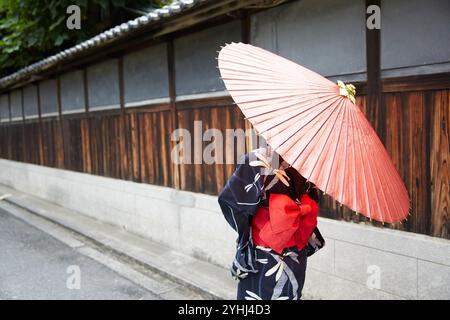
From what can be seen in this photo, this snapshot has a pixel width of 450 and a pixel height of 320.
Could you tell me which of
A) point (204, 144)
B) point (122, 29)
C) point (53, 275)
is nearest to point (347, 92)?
point (204, 144)

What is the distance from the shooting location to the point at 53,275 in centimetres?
618

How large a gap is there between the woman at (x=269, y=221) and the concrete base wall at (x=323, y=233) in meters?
1.48

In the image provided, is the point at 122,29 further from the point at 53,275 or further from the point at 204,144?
the point at 53,275

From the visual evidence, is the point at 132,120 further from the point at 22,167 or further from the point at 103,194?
the point at 22,167

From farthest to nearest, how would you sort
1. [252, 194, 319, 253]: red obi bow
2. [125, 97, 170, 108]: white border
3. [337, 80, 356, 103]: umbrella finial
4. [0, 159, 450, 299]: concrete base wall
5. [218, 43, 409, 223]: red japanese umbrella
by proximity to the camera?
1. [125, 97, 170, 108]: white border
2. [0, 159, 450, 299]: concrete base wall
3. [252, 194, 319, 253]: red obi bow
4. [337, 80, 356, 103]: umbrella finial
5. [218, 43, 409, 223]: red japanese umbrella

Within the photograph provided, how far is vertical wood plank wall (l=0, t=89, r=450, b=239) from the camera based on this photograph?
12.0ft

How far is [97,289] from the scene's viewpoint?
18.6ft

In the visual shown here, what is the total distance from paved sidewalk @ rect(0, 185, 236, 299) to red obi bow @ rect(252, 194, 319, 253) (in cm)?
260

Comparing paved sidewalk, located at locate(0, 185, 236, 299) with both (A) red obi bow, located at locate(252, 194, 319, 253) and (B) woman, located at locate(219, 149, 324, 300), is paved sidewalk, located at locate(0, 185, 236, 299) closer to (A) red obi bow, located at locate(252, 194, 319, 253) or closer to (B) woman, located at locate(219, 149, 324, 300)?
(B) woman, located at locate(219, 149, 324, 300)

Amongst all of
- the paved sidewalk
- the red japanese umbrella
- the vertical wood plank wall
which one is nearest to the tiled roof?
the vertical wood plank wall

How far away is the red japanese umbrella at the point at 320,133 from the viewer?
82.7 inches

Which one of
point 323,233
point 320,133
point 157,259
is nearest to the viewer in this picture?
point 320,133

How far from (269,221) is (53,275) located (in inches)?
184
